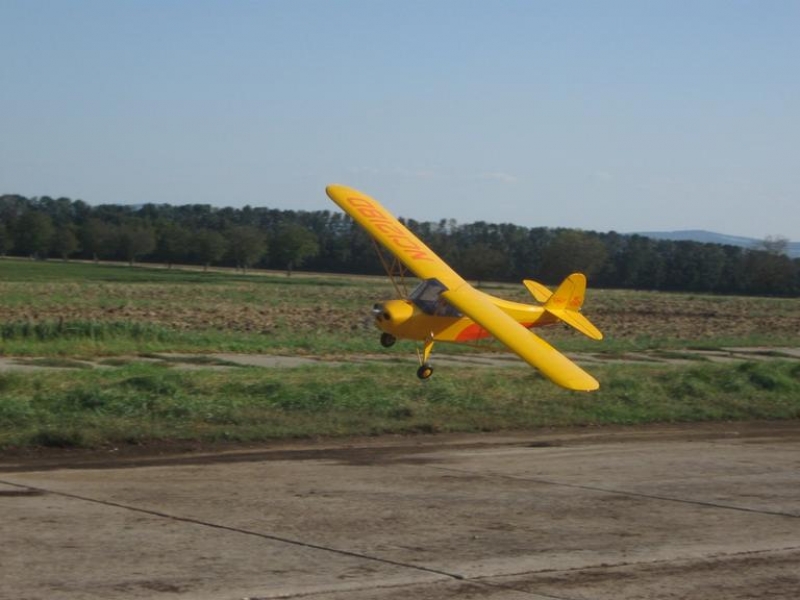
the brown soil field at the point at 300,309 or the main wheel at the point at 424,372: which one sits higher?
the brown soil field at the point at 300,309

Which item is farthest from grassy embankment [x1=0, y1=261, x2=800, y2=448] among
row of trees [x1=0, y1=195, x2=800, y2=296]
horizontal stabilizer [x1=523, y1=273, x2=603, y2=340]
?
row of trees [x1=0, y1=195, x2=800, y2=296]

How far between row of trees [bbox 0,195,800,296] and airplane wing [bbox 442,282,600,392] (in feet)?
150

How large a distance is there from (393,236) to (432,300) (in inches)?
77.2

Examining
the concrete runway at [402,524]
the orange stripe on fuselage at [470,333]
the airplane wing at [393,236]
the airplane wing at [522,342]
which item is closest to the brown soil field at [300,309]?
the airplane wing at [393,236]

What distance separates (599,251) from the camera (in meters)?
68.0

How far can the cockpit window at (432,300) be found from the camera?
68.3ft

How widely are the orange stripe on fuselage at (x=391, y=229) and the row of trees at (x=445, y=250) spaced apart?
139 ft

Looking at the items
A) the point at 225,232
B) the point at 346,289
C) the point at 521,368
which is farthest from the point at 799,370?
the point at 225,232

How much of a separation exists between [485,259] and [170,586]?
59730 mm

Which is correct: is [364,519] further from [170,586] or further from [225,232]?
[225,232]

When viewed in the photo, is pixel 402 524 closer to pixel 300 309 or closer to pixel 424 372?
pixel 424 372

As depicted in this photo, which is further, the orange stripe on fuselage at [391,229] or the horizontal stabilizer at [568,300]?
the horizontal stabilizer at [568,300]

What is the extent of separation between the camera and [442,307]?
68.5ft

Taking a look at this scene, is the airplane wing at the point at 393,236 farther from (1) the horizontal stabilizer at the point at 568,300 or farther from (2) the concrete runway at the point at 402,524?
(2) the concrete runway at the point at 402,524
